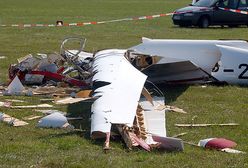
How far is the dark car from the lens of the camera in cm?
2909

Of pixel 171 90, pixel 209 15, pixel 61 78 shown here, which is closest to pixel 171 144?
pixel 171 90

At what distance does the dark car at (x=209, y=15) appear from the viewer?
29094 millimetres

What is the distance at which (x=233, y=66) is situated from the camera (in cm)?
1169

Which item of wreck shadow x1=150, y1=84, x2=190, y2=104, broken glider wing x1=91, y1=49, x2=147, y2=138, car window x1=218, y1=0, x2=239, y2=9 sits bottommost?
car window x1=218, y1=0, x2=239, y2=9

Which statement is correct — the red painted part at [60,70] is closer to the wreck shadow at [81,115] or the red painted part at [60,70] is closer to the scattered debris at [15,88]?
the scattered debris at [15,88]

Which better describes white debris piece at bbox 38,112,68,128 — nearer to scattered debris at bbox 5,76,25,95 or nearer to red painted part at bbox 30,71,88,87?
scattered debris at bbox 5,76,25,95

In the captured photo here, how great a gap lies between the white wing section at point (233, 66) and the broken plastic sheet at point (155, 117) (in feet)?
7.37

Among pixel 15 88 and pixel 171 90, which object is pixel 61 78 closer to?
pixel 15 88

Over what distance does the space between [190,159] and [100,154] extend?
0.98m

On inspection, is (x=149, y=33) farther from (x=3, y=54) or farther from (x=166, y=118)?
(x=166, y=118)

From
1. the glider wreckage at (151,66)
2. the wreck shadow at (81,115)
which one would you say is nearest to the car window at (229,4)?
the glider wreckage at (151,66)

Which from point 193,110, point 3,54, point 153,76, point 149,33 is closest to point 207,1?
point 149,33

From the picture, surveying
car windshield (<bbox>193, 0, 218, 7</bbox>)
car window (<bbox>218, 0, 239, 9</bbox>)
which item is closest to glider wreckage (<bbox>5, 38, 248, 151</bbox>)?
car windshield (<bbox>193, 0, 218, 7</bbox>)

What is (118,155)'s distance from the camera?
6.58m
